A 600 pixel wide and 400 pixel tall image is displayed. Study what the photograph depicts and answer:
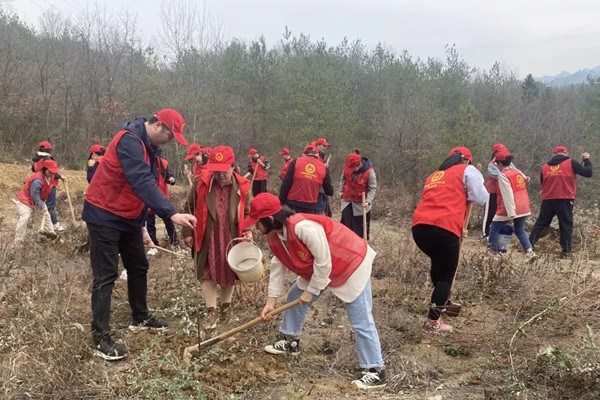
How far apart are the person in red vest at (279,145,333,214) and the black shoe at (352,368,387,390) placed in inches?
123

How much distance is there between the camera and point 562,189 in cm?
695

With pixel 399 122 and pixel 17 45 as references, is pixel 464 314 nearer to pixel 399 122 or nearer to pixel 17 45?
pixel 399 122

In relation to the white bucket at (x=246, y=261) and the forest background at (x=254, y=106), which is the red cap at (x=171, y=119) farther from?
the forest background at (x=254, y=106)

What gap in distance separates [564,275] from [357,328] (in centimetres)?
361

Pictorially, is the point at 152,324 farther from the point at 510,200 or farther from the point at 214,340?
the point at 510,200

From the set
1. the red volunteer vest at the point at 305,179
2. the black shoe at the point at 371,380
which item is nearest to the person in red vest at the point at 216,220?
the black shoe at the point at 371,380

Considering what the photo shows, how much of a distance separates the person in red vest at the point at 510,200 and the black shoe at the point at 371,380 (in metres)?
3.85

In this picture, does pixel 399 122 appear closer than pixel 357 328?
No

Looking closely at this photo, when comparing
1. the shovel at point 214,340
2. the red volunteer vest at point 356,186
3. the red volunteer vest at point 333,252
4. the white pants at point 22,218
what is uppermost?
the red volunteer vest at point 356,186

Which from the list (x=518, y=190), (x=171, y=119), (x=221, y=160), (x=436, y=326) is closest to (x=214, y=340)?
(x=221, y=160)

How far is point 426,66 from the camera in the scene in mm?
29062

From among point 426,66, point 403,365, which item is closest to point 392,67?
point 426,66

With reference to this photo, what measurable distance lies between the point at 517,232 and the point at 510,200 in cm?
68

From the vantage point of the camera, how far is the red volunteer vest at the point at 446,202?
3832 mm
